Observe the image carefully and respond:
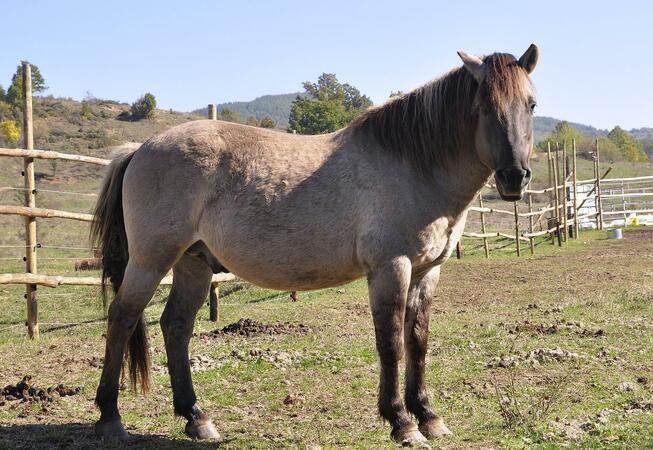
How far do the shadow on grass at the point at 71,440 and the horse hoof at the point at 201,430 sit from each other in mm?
80

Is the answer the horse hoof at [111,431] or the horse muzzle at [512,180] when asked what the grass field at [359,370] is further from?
the horse muzzle at [512,180]

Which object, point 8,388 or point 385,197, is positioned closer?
point 385,197

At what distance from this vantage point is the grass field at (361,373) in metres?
4.47

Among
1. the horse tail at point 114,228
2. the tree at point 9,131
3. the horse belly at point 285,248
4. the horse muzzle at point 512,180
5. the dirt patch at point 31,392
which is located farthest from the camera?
the tree at point 9,131

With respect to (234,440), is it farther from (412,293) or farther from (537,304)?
(537,304)

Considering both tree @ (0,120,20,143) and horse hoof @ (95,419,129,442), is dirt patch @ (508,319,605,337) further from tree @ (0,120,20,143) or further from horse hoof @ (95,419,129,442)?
tree @ (0,120,20,143)

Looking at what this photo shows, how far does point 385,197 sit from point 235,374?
2.71 m

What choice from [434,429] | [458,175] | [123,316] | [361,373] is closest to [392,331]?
[434,429]

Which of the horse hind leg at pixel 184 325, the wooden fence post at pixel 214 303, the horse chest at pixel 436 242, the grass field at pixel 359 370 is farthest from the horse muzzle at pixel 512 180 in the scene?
the wooden fence post at pixel 214 303

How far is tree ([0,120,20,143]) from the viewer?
43.5 meters

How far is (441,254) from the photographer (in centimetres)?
450

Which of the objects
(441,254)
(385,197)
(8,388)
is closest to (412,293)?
(441,254)

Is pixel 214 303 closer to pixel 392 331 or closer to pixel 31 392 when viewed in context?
pixel 31 392

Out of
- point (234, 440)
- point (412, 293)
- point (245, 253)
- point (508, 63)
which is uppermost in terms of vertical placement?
point (508, 63)
